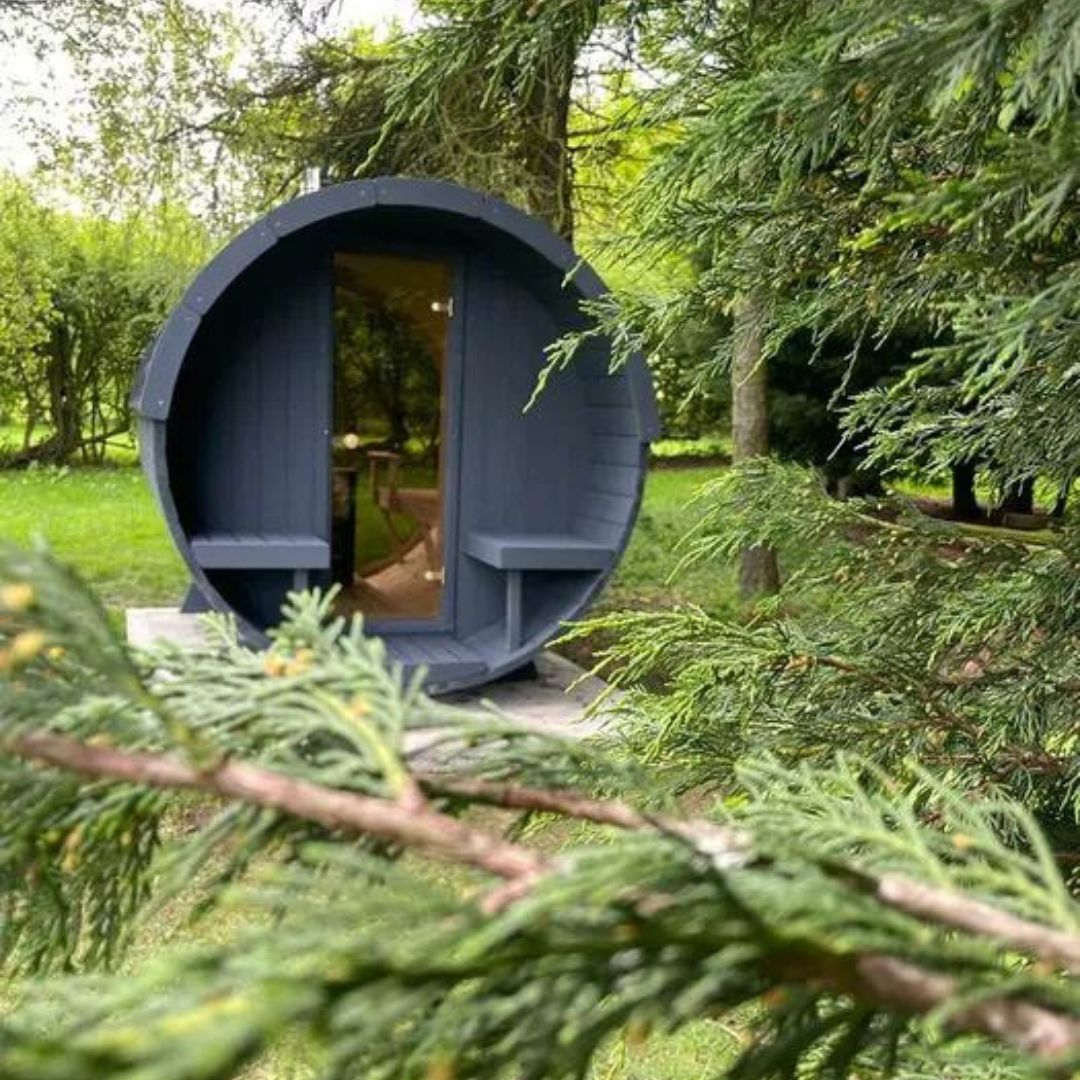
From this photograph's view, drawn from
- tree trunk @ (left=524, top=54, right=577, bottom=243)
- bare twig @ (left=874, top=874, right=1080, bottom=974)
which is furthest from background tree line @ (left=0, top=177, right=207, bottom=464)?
bare twig @ (left=874, top=874, right=1080, bottom=974)

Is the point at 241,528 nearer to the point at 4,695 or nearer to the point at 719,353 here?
the point at 719,353

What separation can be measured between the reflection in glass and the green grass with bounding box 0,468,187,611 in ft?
7.03

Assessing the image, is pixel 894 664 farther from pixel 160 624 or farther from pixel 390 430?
pixel 160 624

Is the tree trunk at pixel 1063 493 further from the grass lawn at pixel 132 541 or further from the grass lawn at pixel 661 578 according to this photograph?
the grass lawn at pixel 661 578

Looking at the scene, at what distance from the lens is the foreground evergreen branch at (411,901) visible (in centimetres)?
67

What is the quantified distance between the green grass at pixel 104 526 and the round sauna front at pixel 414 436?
6.31ft

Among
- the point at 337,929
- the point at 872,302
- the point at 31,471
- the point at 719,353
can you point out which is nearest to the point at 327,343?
the point at 719,353

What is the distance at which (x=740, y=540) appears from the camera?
3010 millimetres

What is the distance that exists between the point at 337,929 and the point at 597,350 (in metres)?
5.96

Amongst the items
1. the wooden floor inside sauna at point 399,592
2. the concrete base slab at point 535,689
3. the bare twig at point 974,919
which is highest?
the bare twig at point 974,919

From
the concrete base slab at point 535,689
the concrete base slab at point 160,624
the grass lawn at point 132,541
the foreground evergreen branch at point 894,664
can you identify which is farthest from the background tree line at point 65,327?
the foreground evergreen branch at point 894,664

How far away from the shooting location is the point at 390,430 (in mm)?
6789

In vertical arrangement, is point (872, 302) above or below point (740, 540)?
above

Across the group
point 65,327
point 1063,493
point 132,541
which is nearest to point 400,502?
point 1063,493
